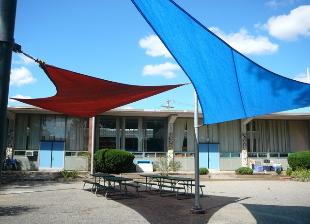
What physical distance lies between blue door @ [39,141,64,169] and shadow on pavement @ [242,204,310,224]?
1613 cm

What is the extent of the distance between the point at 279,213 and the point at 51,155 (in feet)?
58.3

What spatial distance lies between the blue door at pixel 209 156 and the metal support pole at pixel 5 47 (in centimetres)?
2370

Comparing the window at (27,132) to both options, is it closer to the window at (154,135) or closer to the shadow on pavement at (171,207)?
the window at (154,135)

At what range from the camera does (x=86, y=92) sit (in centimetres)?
786

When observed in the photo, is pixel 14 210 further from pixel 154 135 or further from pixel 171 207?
pixel 154 135

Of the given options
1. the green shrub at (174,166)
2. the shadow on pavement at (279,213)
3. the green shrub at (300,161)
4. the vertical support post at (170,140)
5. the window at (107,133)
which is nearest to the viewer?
the shadow on pavement at (279,213)

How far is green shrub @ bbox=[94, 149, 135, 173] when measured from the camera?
2147 cm

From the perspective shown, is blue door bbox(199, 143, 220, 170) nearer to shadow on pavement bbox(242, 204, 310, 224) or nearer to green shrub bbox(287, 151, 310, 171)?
green shrub bbox(287, 151, 310, 171)

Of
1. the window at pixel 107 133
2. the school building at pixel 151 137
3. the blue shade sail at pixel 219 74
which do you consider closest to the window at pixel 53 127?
the school building at pixel 151 137

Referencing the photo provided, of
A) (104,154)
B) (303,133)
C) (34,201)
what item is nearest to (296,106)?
(34,201)

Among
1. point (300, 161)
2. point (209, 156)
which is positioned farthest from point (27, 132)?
point (300, 161)

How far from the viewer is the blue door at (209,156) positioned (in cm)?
2491

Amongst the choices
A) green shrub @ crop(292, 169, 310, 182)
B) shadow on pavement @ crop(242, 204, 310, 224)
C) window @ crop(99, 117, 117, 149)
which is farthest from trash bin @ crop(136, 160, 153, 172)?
shadow on pavement @ crop(242, 204, 310, 224)

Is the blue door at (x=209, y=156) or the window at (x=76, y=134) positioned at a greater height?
the window at (x=76, y=134)
